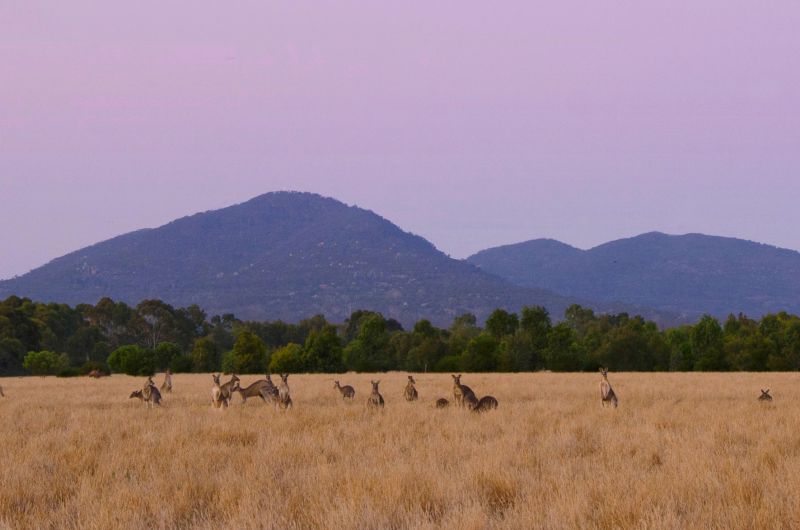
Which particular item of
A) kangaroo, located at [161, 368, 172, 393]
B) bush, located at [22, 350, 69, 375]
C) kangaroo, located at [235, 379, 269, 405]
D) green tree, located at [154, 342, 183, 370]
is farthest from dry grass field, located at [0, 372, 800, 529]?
bush, located at [22, 350, 69, 375]

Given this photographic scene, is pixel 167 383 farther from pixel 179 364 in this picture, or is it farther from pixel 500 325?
pixel 500 325

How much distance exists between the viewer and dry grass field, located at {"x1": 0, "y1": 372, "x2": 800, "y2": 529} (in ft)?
28.7

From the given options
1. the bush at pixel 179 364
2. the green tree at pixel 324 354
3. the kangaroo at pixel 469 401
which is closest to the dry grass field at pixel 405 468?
the kangaroo at pixel 469 401

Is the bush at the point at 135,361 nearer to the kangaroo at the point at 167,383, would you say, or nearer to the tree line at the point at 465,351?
the tree line at the point at 465,351

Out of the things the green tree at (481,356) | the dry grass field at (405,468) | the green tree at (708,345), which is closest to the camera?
the dry grass field at (405,468)

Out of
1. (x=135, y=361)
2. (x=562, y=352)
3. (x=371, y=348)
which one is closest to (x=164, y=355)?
(x=135, y=361)

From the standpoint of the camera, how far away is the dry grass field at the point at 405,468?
344 inches

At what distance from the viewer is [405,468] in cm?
1123

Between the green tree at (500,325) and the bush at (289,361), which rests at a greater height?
the green tree at (500,325)

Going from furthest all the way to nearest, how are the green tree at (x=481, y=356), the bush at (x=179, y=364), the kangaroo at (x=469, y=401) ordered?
the bush at (x=179, y=364) < the green tree at (x=481, y=356) < the kangaroo at (x=469, y=401)

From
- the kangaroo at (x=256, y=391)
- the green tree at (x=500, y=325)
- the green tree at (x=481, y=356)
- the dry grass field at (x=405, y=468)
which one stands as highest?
the green tree at (x=500, y=325)

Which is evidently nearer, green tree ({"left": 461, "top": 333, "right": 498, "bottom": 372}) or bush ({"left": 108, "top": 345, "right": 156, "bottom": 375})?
bush ({"left": 108, "top": 345, "right": 156, "bottom": 375})

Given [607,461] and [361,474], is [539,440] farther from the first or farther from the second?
[361,474]

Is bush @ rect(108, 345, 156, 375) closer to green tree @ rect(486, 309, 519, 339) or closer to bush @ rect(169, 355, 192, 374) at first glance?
bush @ rect(169, 355, 192, 374)
